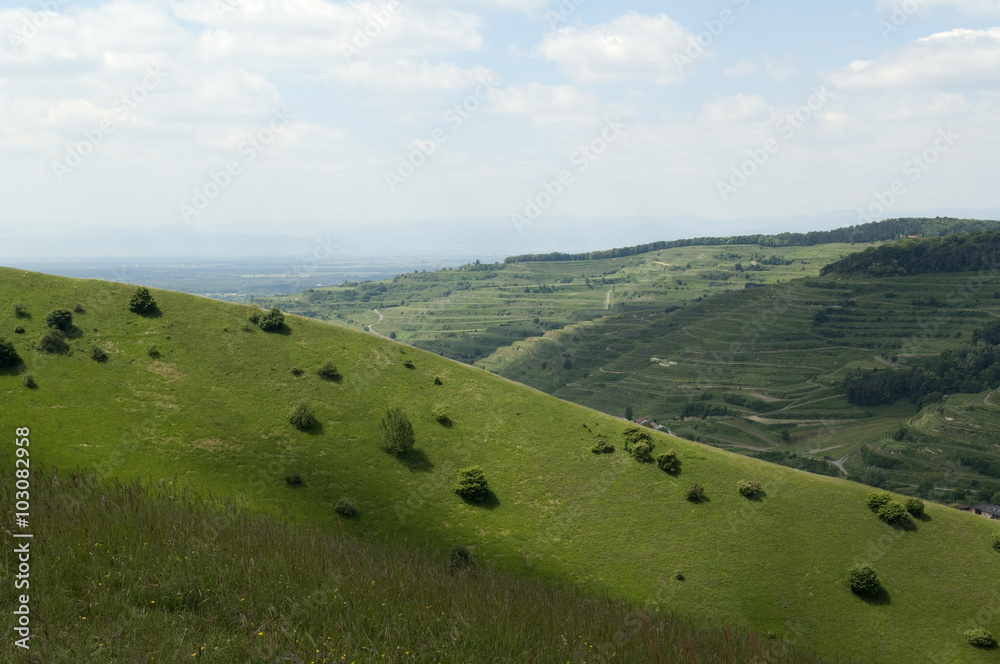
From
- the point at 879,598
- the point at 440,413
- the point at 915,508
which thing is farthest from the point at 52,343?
the point at 915,508

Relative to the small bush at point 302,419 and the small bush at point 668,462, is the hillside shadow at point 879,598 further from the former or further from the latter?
the small bush at point 302,419

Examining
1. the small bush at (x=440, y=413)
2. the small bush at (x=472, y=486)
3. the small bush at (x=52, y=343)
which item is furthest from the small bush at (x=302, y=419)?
the small bush at (x=52, y=343)

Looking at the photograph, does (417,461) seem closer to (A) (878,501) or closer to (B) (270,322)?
→ (B) (270,322)

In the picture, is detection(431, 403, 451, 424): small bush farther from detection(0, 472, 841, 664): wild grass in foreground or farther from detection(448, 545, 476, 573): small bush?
detection(0, 472, 841, 664): wild grass in foreground

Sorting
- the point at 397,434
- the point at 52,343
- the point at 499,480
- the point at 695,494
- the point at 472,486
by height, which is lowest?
the point at 695,494

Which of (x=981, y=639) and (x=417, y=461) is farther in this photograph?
(x=417, y=461)

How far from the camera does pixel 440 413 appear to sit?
86.2m

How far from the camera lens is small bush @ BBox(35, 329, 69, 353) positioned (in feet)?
254

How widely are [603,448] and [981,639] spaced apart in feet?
146

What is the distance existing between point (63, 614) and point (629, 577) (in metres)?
58.9

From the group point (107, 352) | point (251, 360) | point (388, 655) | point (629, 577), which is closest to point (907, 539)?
point (629, 577)

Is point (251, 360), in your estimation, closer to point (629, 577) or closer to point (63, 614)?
point (629, 577)

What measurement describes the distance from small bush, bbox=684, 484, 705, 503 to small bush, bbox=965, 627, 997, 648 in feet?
94.8

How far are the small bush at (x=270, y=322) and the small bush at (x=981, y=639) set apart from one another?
9869 centimetres
